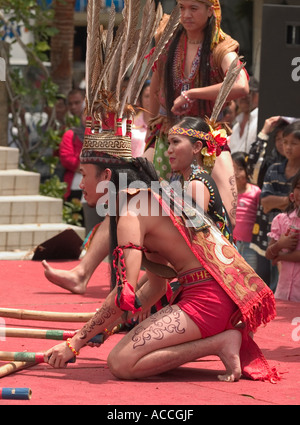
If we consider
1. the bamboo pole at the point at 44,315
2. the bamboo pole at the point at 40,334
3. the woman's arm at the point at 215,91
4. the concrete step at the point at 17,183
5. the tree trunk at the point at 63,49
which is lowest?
the bamboo pole at the point at 44,315

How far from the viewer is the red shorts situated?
424cm

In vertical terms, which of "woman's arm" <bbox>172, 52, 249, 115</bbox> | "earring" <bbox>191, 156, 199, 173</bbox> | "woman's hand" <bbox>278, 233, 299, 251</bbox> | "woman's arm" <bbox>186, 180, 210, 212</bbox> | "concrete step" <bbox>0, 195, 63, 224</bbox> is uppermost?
"woman's arm" <bbox>172, 52, 249, 115</bbox>

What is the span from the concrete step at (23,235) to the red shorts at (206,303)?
442 cm

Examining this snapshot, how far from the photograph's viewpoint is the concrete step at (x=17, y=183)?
9039 mm

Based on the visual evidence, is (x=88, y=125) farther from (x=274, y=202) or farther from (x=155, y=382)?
(x=274, y=202)

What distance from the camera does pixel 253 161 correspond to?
7.75 m

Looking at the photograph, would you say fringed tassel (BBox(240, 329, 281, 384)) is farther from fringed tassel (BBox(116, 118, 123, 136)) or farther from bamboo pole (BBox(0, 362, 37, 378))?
fringed tassel (BBox(116, 118, 123, 136))

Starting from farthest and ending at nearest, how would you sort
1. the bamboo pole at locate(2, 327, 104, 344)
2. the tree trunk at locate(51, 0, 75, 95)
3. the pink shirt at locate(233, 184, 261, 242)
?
the tree trunk at locate(51, 0, 75, 95) → the pink shirt at locate(233, 184, 261, 242) → the bamboo pole at locate(2, 327, 104, 344)

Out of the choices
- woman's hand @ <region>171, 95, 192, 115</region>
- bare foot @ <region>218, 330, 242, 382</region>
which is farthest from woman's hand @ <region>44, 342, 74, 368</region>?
woman's hand @ <region>171, 95, 192, 115</region>

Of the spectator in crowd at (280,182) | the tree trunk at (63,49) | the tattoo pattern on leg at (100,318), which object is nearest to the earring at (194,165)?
the tattoo pattern on leg at (100,318)

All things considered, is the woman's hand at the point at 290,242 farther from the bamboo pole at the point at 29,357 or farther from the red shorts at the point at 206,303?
the bamboo pole at the point at 29,357

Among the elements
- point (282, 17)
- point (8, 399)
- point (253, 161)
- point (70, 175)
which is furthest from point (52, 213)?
point (8, 399)

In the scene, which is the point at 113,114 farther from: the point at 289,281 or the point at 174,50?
the point at 289,281

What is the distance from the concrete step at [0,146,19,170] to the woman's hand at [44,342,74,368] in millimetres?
5237
